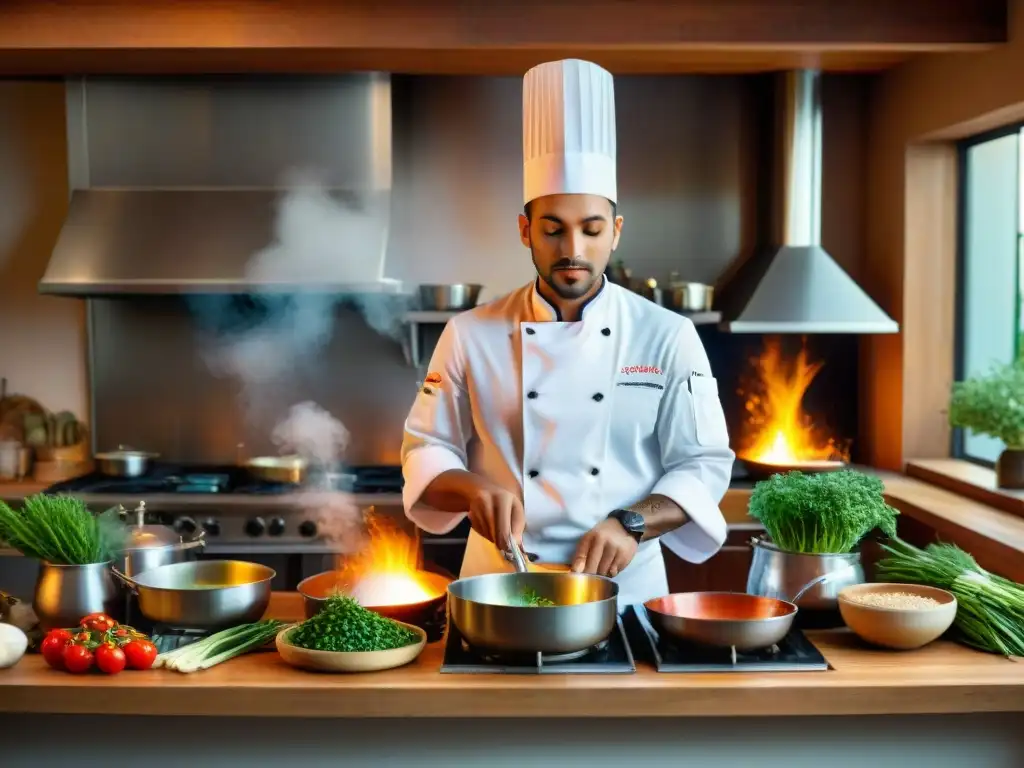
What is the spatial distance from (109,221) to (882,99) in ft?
10.6

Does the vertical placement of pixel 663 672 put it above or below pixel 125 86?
below

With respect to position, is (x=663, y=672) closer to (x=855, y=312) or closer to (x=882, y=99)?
(x=855, y=312)

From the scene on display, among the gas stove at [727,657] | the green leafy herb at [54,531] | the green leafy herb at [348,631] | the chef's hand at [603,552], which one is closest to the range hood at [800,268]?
the chef's hand at [603,552]

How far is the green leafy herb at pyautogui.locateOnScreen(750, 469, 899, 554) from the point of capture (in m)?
2.20

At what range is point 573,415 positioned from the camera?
103 inches

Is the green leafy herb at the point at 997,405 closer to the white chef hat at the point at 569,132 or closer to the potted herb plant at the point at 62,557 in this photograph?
the white chef hat at the point at 569,132

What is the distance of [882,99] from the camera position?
4590 mm

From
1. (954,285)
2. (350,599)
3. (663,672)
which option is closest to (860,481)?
(663,672)

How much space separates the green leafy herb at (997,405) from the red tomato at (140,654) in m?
2.73

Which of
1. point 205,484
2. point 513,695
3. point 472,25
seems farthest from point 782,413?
point 513,695

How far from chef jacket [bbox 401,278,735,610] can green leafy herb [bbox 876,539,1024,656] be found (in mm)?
497

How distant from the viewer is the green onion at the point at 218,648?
1.93 metres

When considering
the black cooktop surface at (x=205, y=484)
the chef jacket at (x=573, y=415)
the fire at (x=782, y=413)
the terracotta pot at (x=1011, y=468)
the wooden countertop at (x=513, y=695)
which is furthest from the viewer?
the fire at (x=782, y=413)

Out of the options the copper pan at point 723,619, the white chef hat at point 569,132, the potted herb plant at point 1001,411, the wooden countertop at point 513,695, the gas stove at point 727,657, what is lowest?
the wooden countertop at point 513,695
